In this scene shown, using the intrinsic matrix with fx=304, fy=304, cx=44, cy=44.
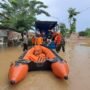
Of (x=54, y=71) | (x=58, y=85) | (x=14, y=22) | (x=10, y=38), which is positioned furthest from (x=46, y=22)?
(x=10, y=38)

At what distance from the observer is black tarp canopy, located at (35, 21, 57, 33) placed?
1991 cm

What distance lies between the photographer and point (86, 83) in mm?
10906

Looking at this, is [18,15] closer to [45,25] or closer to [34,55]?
[45,25]

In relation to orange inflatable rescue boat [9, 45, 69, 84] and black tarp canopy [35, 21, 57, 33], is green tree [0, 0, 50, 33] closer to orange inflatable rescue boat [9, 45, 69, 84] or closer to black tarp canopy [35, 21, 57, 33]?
black tarp canopy [35, 21, 57, 33]

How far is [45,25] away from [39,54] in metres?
6.81

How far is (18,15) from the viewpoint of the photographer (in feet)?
109

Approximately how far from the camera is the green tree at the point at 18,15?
3269 centimetres

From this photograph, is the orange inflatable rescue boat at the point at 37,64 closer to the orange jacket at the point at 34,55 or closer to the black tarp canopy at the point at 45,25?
the orange jacket at the point at 34,55

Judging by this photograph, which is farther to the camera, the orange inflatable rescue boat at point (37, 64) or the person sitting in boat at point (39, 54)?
the person sitting in boat at point (39, 54)

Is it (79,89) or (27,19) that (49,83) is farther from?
(27,19)

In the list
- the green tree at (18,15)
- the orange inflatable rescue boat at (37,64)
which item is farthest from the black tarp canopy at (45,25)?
the green tree at (18,15)

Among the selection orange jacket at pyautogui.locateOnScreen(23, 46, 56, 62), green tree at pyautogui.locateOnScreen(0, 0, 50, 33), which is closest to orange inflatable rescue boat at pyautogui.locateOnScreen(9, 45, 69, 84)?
orange jacket at pyautogui.locateOnScreen(23, 46, 56, 62)

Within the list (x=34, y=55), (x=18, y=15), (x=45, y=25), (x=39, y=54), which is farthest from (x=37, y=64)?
(x=18, y=15)

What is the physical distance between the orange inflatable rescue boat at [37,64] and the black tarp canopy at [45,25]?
5918 millimetres
